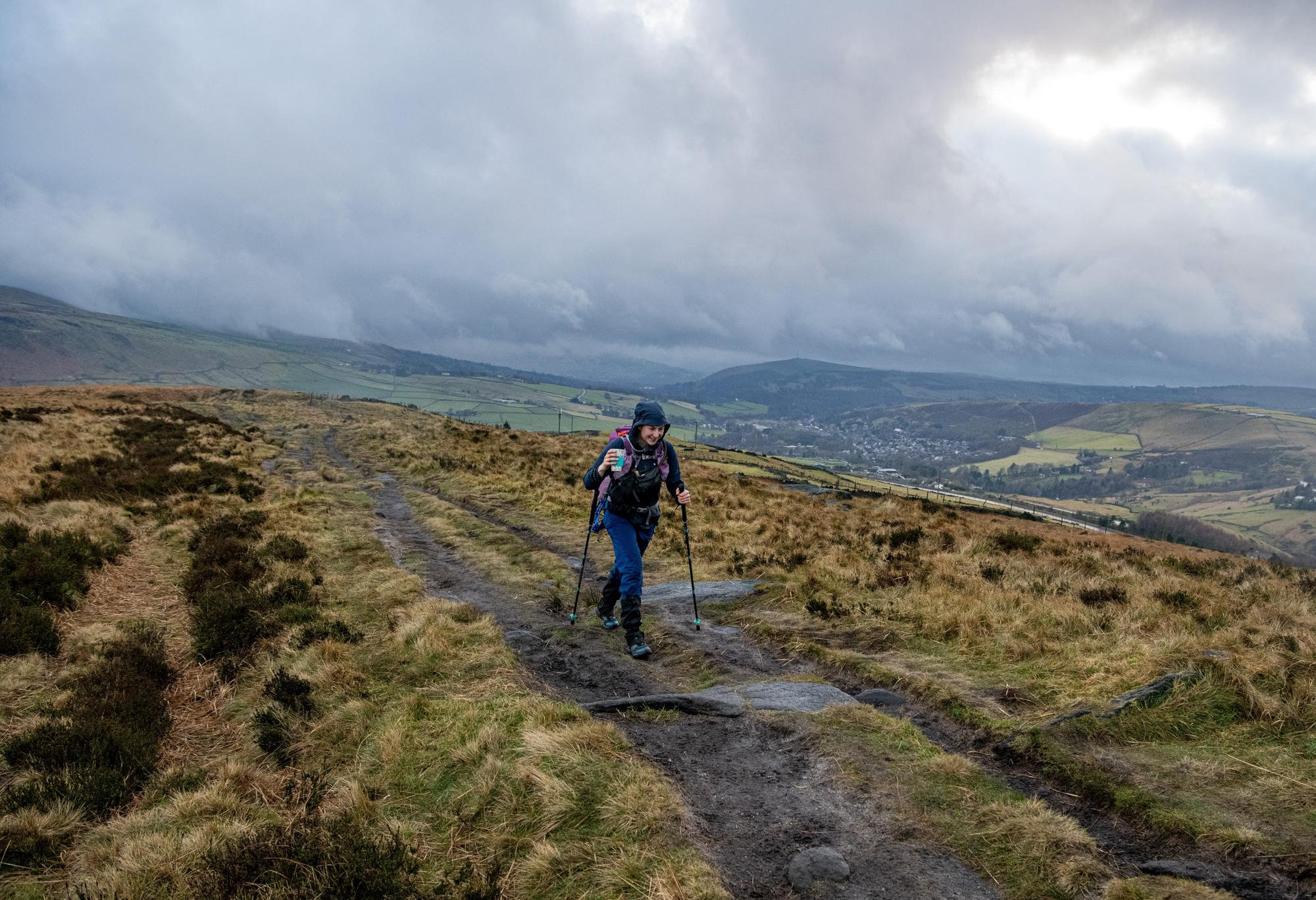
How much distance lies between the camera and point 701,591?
12.6 metres

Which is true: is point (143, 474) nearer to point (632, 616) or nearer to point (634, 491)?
point (634, 491)

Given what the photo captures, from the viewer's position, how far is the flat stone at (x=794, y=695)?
24.5 feet

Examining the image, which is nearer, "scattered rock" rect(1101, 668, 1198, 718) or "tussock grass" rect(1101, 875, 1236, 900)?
"tussock grass" rect(1101, 875, 1236, 900)

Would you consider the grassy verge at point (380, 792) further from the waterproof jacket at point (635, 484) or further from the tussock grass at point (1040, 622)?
the tussock grass at point (1040, 622)

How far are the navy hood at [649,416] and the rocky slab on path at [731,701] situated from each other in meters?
3.85

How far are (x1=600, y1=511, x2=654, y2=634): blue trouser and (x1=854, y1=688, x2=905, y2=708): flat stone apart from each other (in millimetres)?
3411

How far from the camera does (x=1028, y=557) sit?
50.0 feet

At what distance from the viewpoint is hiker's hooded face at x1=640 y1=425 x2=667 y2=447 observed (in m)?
9.66

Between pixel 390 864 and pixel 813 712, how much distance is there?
15.2 ft

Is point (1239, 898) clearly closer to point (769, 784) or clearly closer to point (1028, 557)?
point (769, 784)

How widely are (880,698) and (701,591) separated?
16.6 feet

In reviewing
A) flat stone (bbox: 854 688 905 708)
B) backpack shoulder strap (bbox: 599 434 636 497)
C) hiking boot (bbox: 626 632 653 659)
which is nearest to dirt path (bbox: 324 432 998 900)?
hiking boot (bbox: 626 632 653 659)

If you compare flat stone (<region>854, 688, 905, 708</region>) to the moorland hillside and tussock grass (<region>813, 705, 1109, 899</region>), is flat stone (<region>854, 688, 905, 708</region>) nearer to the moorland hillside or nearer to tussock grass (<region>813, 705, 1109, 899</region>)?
the moorland hillside

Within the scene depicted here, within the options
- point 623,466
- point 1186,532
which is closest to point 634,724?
point 623,466
